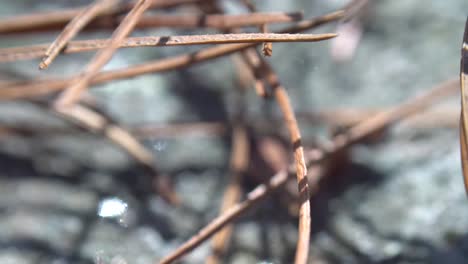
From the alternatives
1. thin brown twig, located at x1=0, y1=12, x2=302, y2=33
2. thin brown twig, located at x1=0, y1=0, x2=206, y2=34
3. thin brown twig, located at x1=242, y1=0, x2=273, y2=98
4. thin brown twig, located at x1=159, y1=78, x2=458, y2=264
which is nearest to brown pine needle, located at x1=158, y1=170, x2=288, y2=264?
thin brown twig, located at x1=159, y1=78, x2=458, y2=264

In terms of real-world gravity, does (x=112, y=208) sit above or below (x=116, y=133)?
below

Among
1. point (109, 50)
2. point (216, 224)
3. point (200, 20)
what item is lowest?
point (216, 224)

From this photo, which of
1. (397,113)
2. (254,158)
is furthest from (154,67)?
(397,113)

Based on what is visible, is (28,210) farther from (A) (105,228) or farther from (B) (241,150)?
(B) (241,150)

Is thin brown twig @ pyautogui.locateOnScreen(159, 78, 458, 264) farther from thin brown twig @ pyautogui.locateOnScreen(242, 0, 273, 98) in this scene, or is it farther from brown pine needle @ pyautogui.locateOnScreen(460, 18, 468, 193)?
brown pine needle @ pyautogui.locateOnScreen(460, 18, 468, 193)

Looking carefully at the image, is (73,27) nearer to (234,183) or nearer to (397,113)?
(234,183)

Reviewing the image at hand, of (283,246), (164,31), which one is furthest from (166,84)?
(283,246)

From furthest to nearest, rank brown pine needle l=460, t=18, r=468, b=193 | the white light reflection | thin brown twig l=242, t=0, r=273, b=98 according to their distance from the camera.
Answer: the white light reflection < thin brown twig l=242, t=0, r=273, b=98 < brown pine needle l=460, t=18, r=468, b=193
